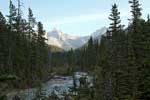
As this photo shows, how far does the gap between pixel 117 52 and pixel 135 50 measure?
362cm

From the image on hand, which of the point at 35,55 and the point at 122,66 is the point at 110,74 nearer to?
the point at 122,66

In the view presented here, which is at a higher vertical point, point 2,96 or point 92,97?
point 2,96

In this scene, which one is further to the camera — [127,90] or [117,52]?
[117,52]

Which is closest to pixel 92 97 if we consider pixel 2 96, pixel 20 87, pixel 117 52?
pixel 117 52

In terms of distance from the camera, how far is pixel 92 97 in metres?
31.3

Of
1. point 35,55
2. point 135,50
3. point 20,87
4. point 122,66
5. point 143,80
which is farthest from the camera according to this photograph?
point 35,55

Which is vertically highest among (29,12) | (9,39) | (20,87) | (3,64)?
(29,12)

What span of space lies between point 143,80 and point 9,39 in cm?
4688

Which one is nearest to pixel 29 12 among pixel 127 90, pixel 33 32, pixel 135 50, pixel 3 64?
pixel 33 32

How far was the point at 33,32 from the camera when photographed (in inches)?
3570

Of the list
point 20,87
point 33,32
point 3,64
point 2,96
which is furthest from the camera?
point 33,32

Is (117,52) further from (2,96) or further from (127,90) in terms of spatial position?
(2,96)

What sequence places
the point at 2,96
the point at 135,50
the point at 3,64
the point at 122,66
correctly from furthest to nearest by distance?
the point at 3,64
the point at 135,50
the point at 122,66
the point at 2,96

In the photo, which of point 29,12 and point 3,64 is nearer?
point 3,64
